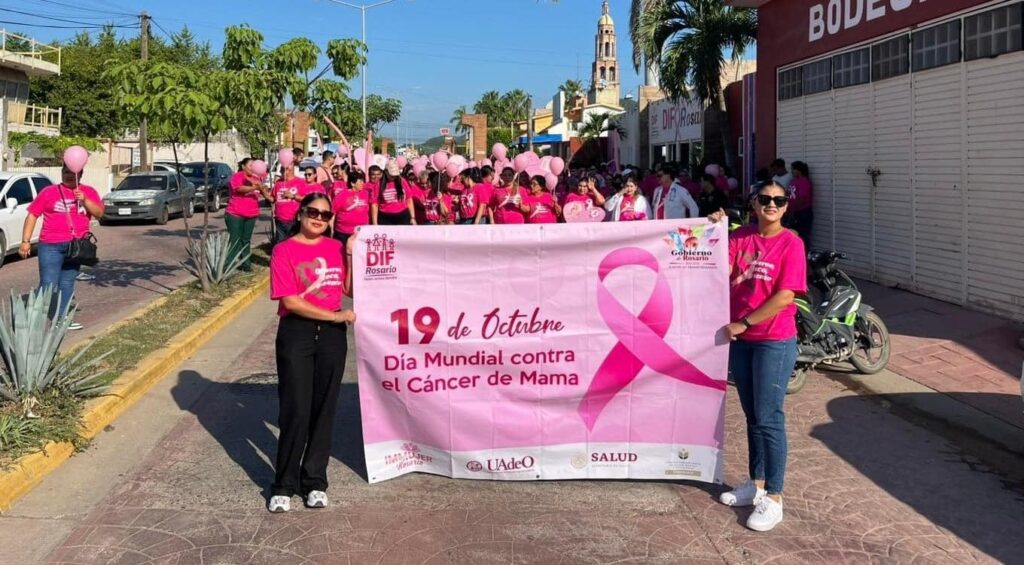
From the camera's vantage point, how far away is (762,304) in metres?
4.34

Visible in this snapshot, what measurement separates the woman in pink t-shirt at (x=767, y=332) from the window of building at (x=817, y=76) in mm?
9004

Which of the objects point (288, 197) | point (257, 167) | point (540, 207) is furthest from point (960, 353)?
point (257, 167)

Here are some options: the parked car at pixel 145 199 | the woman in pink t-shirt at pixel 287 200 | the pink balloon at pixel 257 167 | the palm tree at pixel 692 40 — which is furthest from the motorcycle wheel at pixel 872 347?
the parked car at pixel 145 199

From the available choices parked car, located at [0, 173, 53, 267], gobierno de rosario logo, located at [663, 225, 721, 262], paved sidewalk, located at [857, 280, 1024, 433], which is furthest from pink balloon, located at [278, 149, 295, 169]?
gobierno de rosario logo, located at [663, 225, 721, 262]

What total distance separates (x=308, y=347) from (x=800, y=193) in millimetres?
9505

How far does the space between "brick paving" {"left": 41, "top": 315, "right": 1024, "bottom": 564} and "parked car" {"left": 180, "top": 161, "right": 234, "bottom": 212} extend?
2421cm

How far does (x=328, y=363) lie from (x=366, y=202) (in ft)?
22.9

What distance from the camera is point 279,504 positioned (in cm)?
453

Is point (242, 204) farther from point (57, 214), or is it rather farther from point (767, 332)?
point (767, 332)

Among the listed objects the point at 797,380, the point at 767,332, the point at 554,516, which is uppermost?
the point at 767,332

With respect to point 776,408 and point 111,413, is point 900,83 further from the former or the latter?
point 111,413

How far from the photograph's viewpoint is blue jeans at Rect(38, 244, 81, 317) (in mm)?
8156

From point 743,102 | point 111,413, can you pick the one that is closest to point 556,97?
point 743,102

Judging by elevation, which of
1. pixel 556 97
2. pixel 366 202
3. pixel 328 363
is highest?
pixel 556 97
